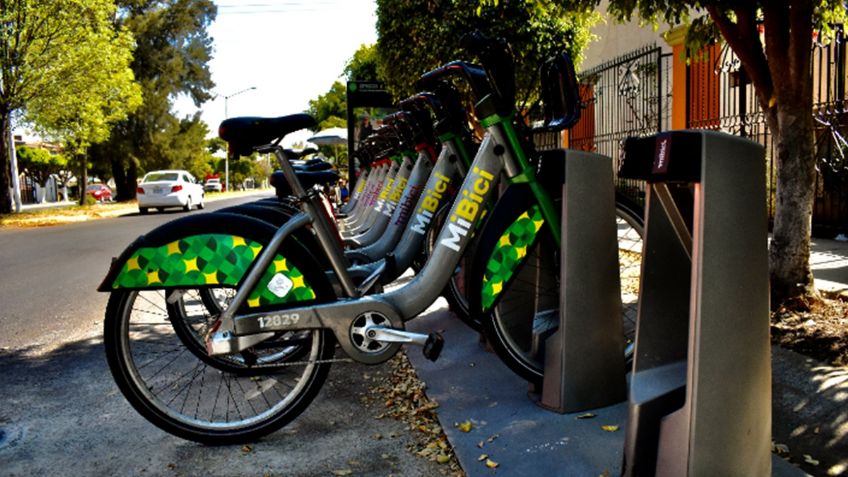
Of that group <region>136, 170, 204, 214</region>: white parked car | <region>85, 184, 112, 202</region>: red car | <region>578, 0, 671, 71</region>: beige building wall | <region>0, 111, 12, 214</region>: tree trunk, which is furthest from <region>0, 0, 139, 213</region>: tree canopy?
<region>85, 184, 112, 202</region>: red car

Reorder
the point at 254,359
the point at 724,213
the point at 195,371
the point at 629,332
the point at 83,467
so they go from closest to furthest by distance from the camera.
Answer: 1. the point at 724,213
2. the point at 83,467
3. the point at 254,359
4. the point at 629,332
5. the point at 195,371

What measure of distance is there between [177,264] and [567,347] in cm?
170

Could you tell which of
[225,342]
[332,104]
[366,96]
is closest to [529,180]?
[225,342]

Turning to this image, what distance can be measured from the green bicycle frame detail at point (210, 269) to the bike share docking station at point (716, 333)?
153cm

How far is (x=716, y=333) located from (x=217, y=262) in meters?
2.00

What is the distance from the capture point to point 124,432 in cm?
340

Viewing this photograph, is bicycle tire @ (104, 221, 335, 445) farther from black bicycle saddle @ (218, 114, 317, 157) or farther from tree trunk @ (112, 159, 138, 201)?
tree trunk @ (112, 159, 138, 201)

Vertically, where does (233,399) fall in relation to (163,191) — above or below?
below

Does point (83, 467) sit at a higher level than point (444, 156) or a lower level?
lower

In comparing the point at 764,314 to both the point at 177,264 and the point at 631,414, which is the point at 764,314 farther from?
the point at 177,264

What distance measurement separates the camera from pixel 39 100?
2200 centimetres

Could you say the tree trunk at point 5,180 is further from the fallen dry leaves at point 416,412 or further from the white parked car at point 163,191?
the fallen dry leaves at point 416,412

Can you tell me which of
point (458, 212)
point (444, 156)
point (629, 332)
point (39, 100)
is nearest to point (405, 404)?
point (458, 212)

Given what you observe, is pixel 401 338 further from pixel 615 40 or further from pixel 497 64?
pixel 615 40
